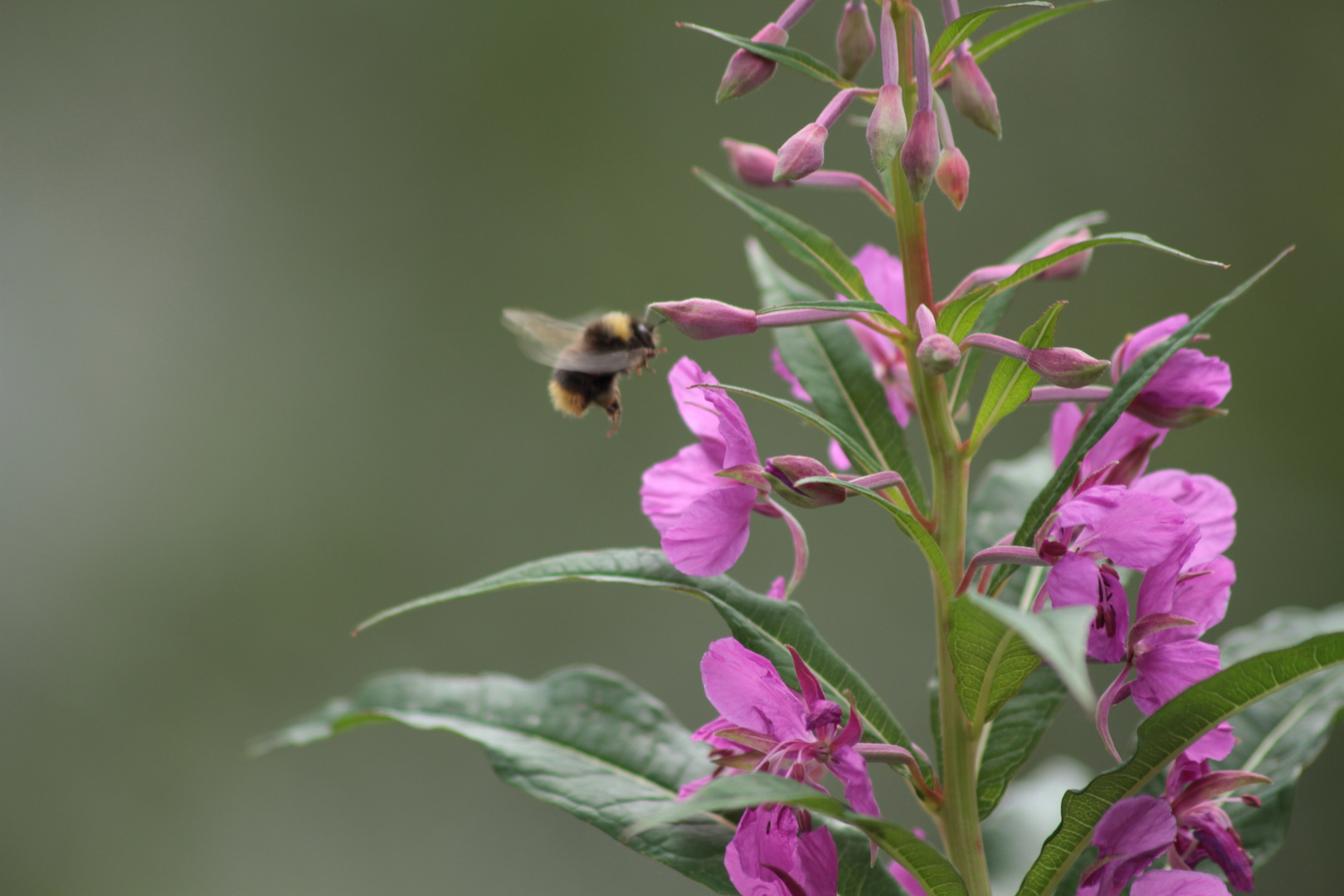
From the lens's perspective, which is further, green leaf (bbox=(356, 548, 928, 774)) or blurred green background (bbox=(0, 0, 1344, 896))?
blurred green background (bbox=(0, 0, 1344, 896))

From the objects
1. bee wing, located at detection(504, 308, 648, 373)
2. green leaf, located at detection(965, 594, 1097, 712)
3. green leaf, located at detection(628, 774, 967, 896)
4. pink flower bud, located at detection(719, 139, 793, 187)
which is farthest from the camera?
bee wing, located at detection(504, 308, 648, 373)

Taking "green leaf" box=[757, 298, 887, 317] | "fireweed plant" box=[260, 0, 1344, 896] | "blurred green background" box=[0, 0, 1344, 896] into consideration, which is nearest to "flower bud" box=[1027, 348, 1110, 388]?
"fireweed plant" box=[260, 0, 1344, 896]

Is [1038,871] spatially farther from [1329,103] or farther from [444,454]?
[1329,103]

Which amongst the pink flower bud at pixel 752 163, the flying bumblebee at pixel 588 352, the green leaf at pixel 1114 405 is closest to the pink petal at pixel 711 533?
the green leaf at pixel 1114 405

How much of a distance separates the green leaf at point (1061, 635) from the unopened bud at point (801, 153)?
0.43 metres

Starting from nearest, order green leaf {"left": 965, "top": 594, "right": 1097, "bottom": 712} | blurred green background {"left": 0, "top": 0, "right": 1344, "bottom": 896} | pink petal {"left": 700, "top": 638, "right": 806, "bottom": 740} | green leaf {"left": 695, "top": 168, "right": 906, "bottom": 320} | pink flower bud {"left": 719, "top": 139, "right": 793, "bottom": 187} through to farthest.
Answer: green leaf {"left": 965, "top": 594, "right": 1097, "bottom": 712}
pink petal {"left": 700, "top": 638, "right": 806, "bottom": 740}
green leaf {"left": 695, "top": 168, "right": 906, "bottom": 320}
pink flower bud {"left": 719, "top": 139, "right": 793, "bottom": 187}
blurred green background {"left": 0, "top": 0, "right": 1344, "bottom": 896}

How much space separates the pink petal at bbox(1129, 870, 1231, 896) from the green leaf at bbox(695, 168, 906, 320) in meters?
0.56

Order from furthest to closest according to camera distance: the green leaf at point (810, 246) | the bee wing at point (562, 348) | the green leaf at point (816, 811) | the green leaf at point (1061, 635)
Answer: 1. the bee wing at point (562, 348)
2. the green leaf at point (810, 246)
3. the green leaf at point (816, 811)
4. the green leaf at point (1061, 635)

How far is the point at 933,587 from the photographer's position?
3.07 ft

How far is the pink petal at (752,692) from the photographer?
33.4 inches

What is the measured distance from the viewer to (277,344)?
4055 mm

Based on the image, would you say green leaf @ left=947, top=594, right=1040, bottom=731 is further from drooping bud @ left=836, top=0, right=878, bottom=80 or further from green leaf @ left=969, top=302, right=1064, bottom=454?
drooping bud @ left=836, top=0, right=878, bottom=80

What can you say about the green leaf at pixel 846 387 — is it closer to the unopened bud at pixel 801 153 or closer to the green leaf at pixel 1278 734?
the unopened bud at pixel 801 153

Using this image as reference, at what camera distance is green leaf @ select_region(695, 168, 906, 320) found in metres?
0.96
